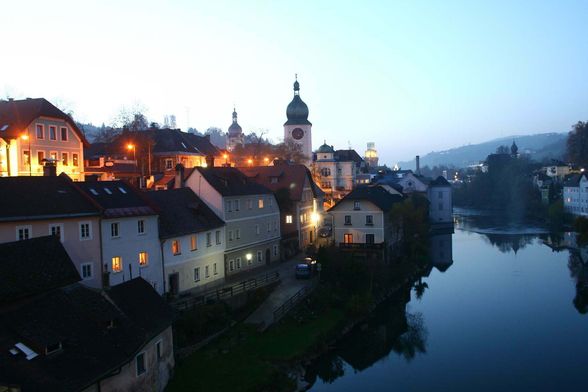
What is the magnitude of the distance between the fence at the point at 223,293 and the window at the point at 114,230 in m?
4.57

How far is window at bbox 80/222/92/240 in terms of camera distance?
2796cm

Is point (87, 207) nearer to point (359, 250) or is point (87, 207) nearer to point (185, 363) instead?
point (185, 363)

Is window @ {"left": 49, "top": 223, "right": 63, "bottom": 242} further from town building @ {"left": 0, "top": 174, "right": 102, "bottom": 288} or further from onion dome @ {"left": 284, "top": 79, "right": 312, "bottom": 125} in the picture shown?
onion dome @ {"left": 284, "top": 79, "right": 312, "bottom": 125}

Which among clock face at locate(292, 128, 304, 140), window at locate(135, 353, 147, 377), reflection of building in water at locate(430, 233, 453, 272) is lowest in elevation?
reflection of building in water at locate(430, 233, 453, 272)

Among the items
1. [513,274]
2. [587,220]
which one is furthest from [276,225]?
[587,220]

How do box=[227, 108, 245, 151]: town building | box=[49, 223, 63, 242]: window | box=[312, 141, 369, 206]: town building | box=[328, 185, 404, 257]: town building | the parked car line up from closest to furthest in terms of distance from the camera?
box=[49, 223, 63, 242]: window → the parked car → box=[328, 185, 404, 257]: town building → box=[312, 141, 369, 206]: town building → box=[227, 108, 245, 151]: town building

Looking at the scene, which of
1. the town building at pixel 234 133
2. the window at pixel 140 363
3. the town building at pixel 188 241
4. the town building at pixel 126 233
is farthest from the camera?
the town building at pixel 234 133

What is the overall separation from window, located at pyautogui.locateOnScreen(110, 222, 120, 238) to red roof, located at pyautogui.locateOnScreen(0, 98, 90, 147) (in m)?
18.9

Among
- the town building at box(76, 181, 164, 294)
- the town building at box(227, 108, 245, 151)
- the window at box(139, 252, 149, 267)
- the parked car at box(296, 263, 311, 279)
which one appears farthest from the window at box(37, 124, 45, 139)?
the town building at box(227, 108, 245, 151)

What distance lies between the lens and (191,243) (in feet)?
115

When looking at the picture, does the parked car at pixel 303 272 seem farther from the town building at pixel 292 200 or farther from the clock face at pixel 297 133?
the clock face at pixel 297 133

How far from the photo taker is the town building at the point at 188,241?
33156 millimetres

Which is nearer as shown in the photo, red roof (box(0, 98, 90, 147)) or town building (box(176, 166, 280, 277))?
town building (box(176, 166, 280, 277))

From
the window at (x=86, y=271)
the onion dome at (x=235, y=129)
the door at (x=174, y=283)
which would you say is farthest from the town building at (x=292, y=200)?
the onion dome at (x=235, y=129)
